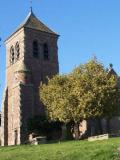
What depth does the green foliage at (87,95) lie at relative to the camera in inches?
2221

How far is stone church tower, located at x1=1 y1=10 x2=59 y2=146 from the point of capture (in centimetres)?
7400

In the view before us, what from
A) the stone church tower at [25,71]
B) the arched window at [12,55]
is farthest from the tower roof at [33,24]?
the arched window at [12,55]

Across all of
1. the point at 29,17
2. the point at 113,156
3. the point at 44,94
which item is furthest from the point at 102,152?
the point at 29,17

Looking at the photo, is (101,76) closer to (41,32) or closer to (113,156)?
(41,32)

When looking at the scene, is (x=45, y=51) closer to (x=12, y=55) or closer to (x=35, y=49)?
(x=35, y=49)

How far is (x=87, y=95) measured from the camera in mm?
56219

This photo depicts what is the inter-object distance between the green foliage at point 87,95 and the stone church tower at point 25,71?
46.6ft

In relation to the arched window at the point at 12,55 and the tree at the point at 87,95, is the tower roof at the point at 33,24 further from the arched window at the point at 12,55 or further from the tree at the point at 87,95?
the tree at the point at 87,95

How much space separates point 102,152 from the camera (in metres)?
27.9

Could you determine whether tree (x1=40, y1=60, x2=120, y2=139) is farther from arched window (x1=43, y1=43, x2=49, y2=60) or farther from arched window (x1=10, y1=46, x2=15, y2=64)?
arched window (x1=10, y1=46, x2=15, y2=64)

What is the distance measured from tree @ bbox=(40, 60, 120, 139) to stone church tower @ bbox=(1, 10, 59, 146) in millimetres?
14165

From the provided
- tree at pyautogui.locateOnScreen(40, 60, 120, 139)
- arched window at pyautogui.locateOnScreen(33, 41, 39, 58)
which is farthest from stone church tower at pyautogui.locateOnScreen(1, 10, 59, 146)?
tree at pyautogui.locateOnScreen(40, 60, 120, 139)

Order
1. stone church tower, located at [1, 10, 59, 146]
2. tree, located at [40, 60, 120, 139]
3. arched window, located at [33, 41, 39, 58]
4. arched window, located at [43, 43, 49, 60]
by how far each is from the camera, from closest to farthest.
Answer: tree, located at [40, 60, 120, 139] → stone church tower, located at [1, 10, 59, 146] → arched window, located at [33, 41, 39, 58] → arched window, located at [43, 43, 49, 60]

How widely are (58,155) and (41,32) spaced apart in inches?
2114
